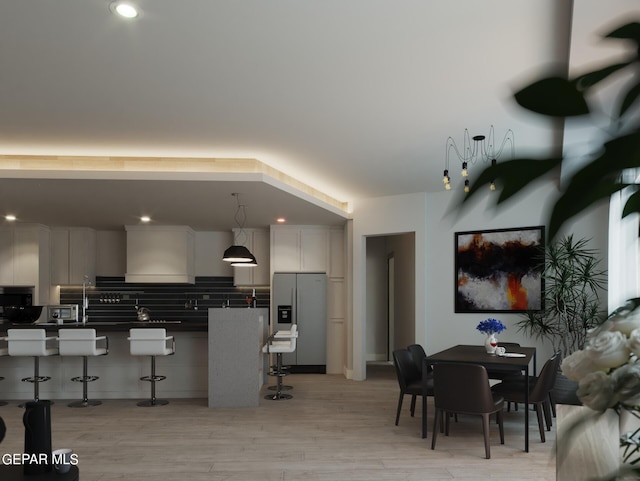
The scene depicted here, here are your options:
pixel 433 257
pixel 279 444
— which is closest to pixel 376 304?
pixel 433 257

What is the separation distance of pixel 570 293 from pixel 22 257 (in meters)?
8.17

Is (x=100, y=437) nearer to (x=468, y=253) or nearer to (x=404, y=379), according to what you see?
(x=404, y=379)

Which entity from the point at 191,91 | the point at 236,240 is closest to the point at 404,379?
the point at 191,91

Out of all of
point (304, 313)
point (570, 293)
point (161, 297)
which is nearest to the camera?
point (570, 293)

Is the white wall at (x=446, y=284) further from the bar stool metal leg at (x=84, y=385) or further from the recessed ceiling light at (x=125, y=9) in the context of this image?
the recessed ceiling light at (x=125, y=9)

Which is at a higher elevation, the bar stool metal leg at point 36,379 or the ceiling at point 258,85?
the ceiling at point 258,85

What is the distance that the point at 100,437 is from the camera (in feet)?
17.6

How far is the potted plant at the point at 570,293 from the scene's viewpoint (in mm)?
6551

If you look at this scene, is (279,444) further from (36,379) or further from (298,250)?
(298,250)

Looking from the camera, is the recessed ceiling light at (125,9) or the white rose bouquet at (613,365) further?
the recessed ceiling light at (125,9)

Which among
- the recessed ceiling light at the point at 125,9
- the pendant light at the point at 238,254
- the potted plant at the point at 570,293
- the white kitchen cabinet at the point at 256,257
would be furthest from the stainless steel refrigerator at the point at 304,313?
the recessed ceiling light at the point at 125,9

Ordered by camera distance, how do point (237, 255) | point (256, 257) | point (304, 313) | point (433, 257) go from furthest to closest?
1. point (256, 257)
2. point (304, 313)
3. point (433, 257)
4. point (237, 255)

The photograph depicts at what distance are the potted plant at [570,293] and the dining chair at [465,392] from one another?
7.14ft

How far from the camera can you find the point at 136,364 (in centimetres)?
709
